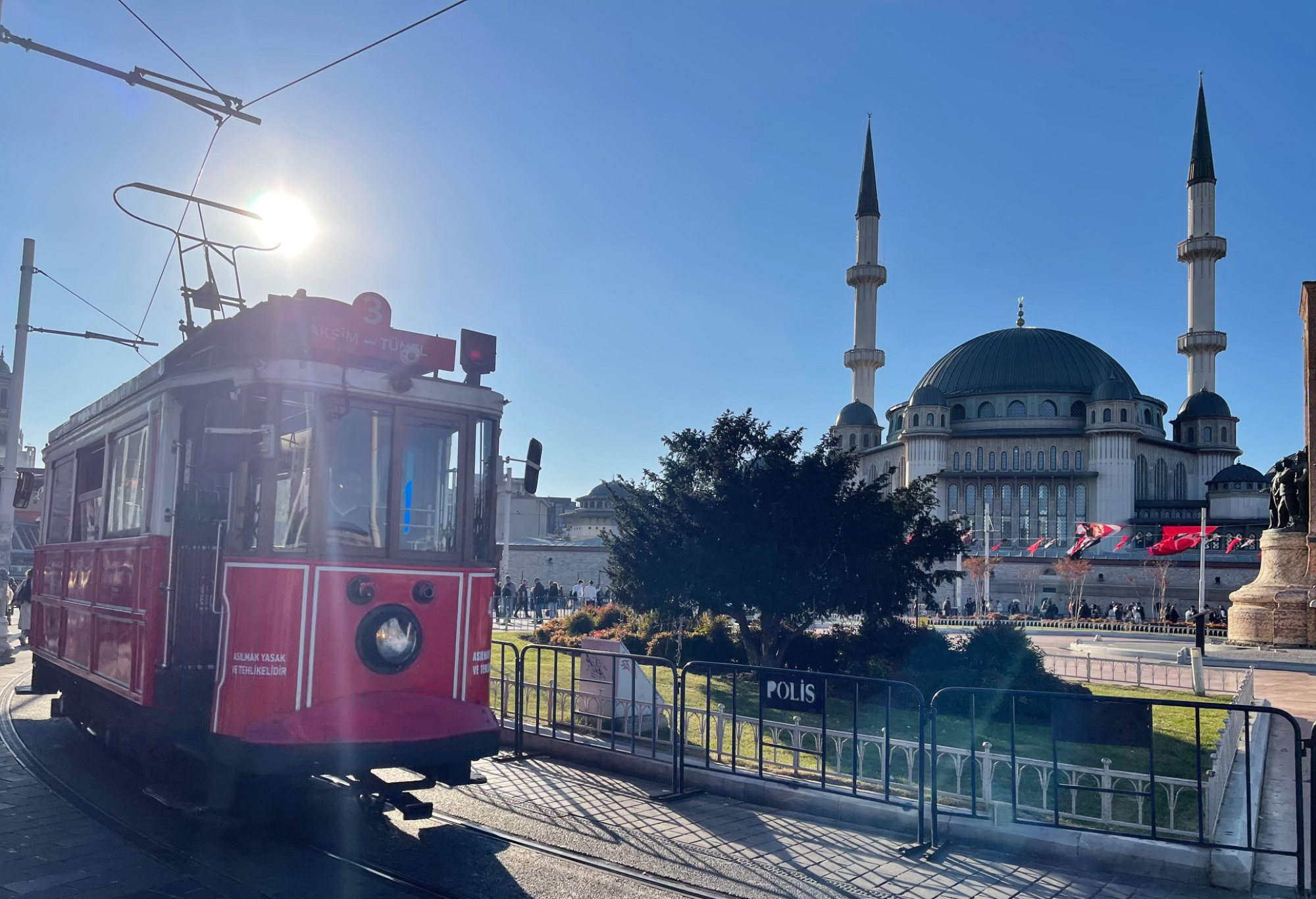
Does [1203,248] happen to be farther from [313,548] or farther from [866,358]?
[313,548]

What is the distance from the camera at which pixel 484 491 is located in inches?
302

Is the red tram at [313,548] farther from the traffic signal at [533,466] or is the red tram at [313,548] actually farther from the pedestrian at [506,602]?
the pedestrian at [506,602]

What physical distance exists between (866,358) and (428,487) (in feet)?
267

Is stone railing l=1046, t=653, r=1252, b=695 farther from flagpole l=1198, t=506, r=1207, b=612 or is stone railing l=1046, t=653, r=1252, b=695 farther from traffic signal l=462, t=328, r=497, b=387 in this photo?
traffic signal l=462, t=328, r=497, b=387

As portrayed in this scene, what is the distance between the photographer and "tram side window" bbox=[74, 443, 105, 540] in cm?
940

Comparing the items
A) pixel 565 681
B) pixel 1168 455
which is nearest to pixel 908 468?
pixel 1168 455

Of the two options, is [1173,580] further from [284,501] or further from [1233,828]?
[284,501]

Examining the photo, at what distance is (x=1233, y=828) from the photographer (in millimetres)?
7219

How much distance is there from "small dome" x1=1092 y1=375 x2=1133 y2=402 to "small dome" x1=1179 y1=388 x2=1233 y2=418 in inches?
332

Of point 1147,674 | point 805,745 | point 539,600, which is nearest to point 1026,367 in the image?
point 539,600

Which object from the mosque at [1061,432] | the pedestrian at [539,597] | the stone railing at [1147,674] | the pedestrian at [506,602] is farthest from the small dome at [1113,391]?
the stone railing at [1147,674]

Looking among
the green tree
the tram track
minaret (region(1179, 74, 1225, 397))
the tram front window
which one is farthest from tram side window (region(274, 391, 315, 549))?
minaret (region(1179, 74, 1225, 397))

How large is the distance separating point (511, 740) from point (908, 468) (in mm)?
77098

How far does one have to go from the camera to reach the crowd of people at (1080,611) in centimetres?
5197
